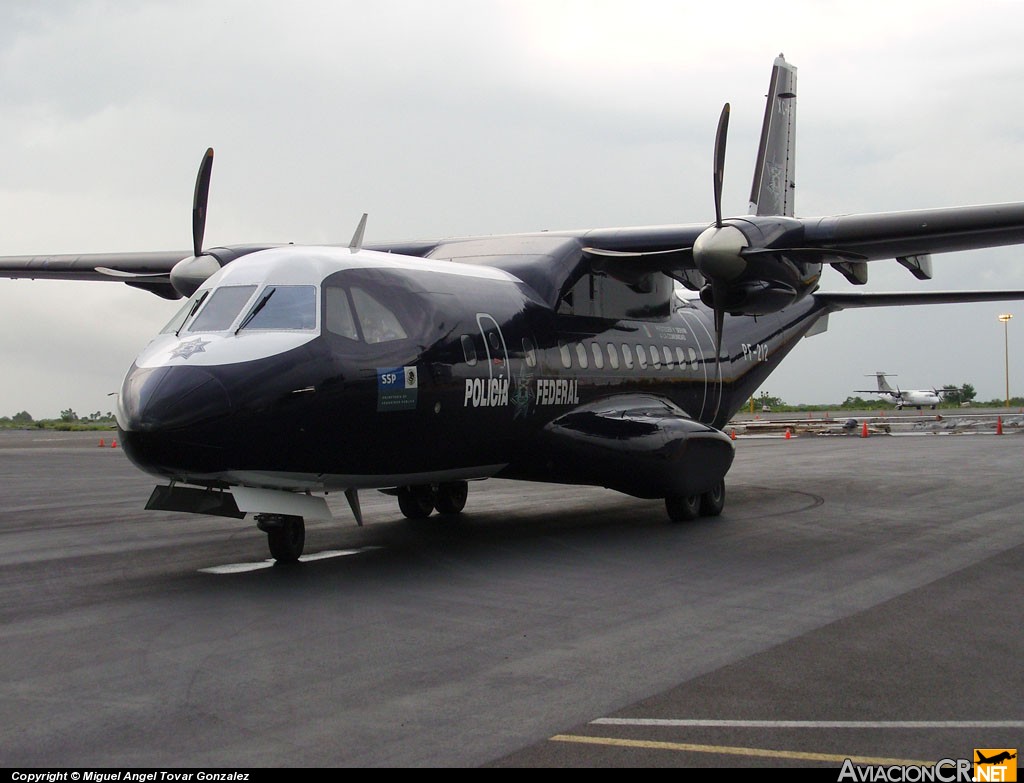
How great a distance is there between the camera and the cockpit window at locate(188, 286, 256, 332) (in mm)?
9539

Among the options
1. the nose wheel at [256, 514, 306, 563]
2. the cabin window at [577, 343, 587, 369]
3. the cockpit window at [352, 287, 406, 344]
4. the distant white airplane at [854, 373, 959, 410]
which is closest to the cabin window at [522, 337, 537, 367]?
the cabin window at [577, 343, 587, 369]

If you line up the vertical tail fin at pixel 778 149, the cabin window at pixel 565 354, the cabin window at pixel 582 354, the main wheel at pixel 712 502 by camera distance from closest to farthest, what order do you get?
the cabin window at pixel 565 354
the cabin window at pixel 582 354
the main wheel at pixel 712 502
the vertical tail fin at pixel 778 149

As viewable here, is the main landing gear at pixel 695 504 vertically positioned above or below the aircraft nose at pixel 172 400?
below

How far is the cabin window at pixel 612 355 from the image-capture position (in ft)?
45.5

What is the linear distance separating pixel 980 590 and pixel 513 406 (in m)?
5.15

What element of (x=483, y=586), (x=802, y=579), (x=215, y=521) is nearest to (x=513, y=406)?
(x=483, y=586)

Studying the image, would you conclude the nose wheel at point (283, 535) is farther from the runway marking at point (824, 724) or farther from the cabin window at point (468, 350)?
the runway marking at point (824, 724)

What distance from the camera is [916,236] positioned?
1259cm

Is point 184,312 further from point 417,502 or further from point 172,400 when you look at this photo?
point 417,502

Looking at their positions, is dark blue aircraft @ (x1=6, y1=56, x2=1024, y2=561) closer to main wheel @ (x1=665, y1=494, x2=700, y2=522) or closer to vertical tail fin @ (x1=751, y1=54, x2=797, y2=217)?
main wheel @ (x1=665, y1=494, x2=700, y2=522)

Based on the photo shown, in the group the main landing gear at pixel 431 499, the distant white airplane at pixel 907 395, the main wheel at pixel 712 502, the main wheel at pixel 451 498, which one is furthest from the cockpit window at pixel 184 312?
the distant white airplane at pixel 907 395

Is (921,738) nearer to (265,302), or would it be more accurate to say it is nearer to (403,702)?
(403,702)

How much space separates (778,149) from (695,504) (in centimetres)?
900

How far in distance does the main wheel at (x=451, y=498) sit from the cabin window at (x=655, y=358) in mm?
3179
